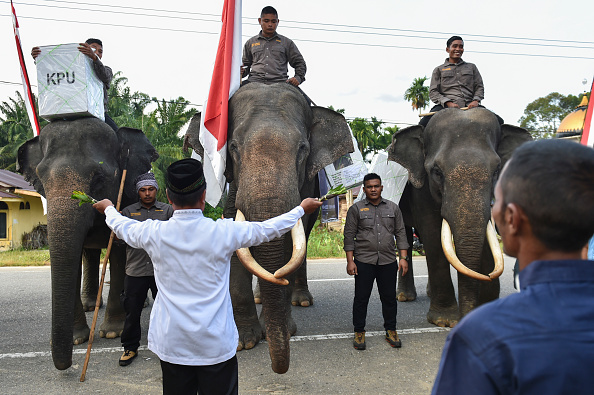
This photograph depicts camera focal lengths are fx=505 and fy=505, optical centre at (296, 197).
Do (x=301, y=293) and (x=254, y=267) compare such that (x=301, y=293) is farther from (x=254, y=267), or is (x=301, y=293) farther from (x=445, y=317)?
(x=254, y=267)

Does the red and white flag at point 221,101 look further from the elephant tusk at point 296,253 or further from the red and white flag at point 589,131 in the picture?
the red and white flag at point 589,131

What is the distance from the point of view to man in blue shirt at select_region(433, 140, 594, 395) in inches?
42.0

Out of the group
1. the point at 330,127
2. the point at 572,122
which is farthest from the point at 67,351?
the point at 572,122

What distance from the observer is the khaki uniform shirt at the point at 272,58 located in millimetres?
6191

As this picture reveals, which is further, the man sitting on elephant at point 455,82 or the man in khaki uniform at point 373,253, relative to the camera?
the man sitting on elephant at point 455,82

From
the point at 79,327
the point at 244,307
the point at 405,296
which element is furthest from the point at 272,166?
the point at 405,296

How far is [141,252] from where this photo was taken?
195 inches

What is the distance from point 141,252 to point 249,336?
140cm

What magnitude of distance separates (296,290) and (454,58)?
3874mm

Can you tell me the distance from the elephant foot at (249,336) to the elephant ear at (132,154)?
83.3 inches

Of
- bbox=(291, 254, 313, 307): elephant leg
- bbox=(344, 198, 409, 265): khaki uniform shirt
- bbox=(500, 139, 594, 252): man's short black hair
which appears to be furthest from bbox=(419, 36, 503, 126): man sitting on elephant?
bbox=(500, 139, 594, 252): man's short black hair

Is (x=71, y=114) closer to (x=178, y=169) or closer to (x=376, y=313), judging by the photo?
(x=178, y=169)

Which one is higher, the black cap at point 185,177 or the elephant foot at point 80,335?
the black cap at point 185,177

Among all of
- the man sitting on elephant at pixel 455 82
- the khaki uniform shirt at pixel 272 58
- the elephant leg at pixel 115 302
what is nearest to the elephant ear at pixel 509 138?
the man sitting on elephant at pixel 455 82
